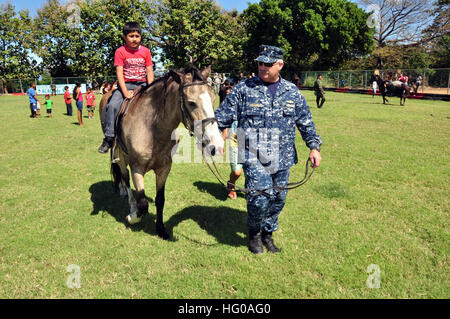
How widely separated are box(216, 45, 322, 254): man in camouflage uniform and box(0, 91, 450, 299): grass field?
94cm

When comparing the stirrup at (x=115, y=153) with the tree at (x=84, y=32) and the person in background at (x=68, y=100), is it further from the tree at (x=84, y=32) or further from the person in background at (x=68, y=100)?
the tree at (x=84, y=32)

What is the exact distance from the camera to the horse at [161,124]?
3455mm

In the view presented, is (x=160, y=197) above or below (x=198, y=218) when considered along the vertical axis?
above

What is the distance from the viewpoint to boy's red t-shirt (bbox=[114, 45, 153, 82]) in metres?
4.94

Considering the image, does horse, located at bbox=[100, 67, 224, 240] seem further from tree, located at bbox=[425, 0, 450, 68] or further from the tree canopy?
tree, located at bbox=[425, 0, 450, 68]

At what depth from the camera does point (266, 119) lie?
3930 mm

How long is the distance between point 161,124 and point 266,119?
145 centimetres

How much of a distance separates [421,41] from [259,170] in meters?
59.0

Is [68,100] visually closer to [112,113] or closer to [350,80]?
[112,113]

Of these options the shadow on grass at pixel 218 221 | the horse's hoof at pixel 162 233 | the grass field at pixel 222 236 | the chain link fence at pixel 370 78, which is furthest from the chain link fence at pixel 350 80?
the horse's hoof at pixel 162 233

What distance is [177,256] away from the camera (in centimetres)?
428

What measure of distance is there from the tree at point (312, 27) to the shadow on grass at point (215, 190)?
44369 millimetres

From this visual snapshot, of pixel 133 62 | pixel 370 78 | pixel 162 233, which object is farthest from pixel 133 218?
pixel 370 78

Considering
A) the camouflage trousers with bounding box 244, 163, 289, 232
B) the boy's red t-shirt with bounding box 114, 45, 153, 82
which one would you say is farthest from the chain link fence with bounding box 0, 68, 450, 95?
the camouflage trousers with bounding box 244, 163, 289, 232
